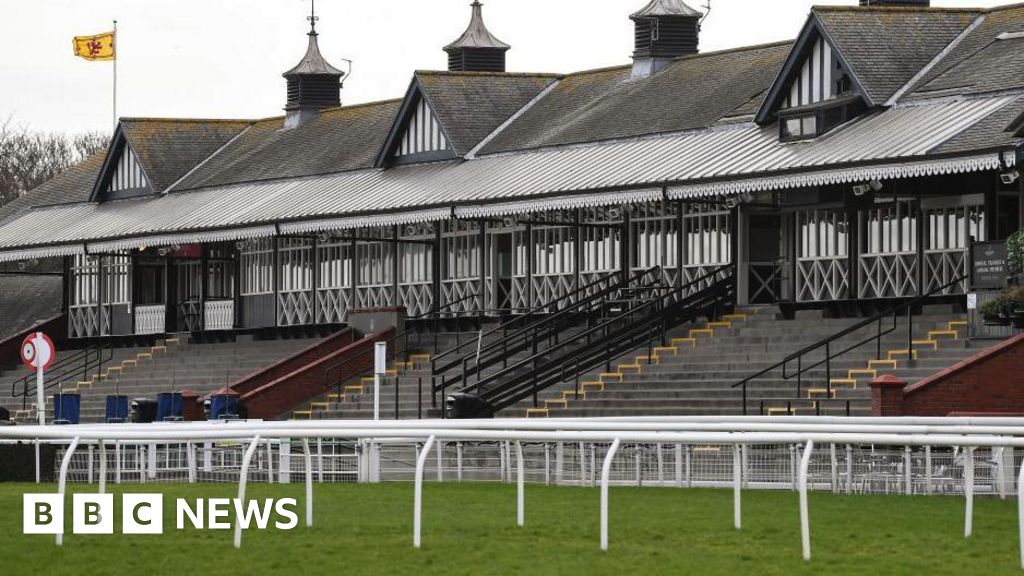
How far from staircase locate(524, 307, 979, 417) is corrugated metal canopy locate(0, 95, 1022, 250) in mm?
2481

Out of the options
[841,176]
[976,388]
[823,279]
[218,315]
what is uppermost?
[841,176]

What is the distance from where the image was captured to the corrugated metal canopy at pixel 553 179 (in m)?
34.3

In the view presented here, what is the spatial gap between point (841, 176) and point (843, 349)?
2.62m

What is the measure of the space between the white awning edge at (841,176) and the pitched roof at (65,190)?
83.4 feet

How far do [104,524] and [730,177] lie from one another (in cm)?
1934

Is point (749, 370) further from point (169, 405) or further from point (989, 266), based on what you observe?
point (169, 405)

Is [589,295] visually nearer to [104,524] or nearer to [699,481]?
[699,481]

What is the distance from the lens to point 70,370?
52.1m

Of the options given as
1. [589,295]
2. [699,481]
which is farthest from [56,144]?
[699,481]

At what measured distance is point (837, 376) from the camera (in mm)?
32469

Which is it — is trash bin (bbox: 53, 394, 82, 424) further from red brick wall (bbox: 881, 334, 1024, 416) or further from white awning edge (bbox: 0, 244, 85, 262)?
red brick wall (bbox: 881, 334, 1024, 416)

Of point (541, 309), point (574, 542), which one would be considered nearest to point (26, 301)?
point (541, 309)

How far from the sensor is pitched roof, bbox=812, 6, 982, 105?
3812 cm

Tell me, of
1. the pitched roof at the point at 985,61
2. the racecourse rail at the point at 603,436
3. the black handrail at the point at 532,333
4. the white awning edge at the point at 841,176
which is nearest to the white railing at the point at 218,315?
the black handrail at the point at 532,333
